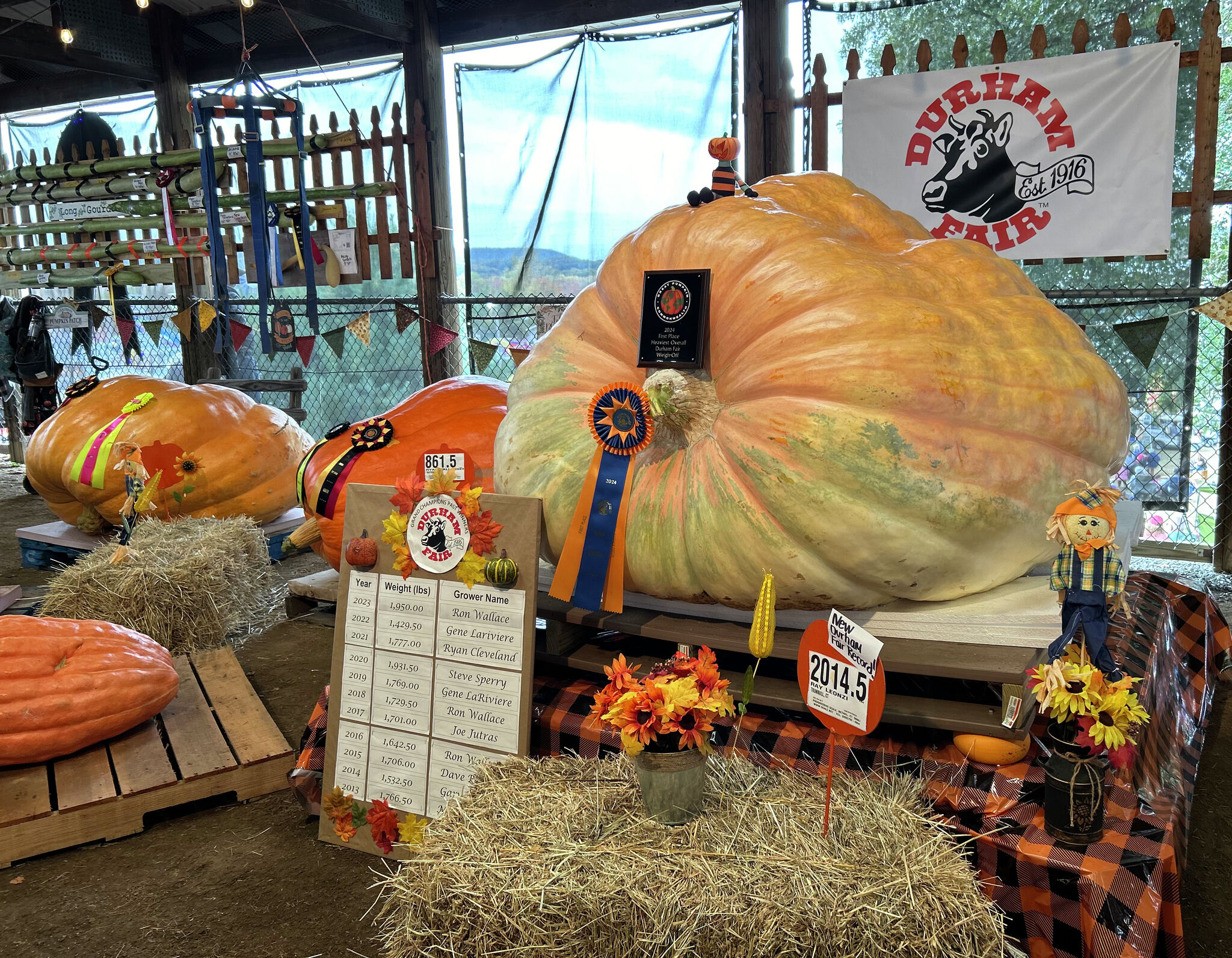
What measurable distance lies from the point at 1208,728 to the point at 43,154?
9.05 m

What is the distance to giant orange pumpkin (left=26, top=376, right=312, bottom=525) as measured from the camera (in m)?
4.51

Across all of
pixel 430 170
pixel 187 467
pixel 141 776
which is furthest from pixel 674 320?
pixel 430 170

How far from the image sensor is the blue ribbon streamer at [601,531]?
2150 millimetres

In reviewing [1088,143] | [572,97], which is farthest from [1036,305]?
[572,97]

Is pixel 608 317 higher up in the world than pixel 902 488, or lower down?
higher up

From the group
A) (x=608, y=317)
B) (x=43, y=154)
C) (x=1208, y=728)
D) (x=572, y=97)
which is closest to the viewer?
(x=608, y=317)

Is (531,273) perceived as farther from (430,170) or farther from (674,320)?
(674,320)

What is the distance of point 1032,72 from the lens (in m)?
4.30

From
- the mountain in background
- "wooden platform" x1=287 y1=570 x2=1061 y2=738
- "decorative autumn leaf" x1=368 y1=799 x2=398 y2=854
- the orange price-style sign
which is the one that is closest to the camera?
the orange price-style sign

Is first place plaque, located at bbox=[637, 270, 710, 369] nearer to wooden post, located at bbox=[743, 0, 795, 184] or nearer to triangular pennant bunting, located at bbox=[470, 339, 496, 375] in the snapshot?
wooden post, located at bbox=[743, 0, 795, 184]

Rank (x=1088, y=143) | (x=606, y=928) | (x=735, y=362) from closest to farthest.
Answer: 1. (x=606, y=928)
2. (x=735, y=362)
3. (x=1088, y=143)

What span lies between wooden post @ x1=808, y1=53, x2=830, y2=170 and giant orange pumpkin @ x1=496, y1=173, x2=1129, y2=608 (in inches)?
106

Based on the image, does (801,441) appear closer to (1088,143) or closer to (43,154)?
(1088,143)

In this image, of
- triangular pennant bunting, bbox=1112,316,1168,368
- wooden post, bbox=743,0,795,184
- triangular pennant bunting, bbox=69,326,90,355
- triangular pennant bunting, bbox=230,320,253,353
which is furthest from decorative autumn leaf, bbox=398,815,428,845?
triangular pennant bunting, bbox=69,326,90,355
